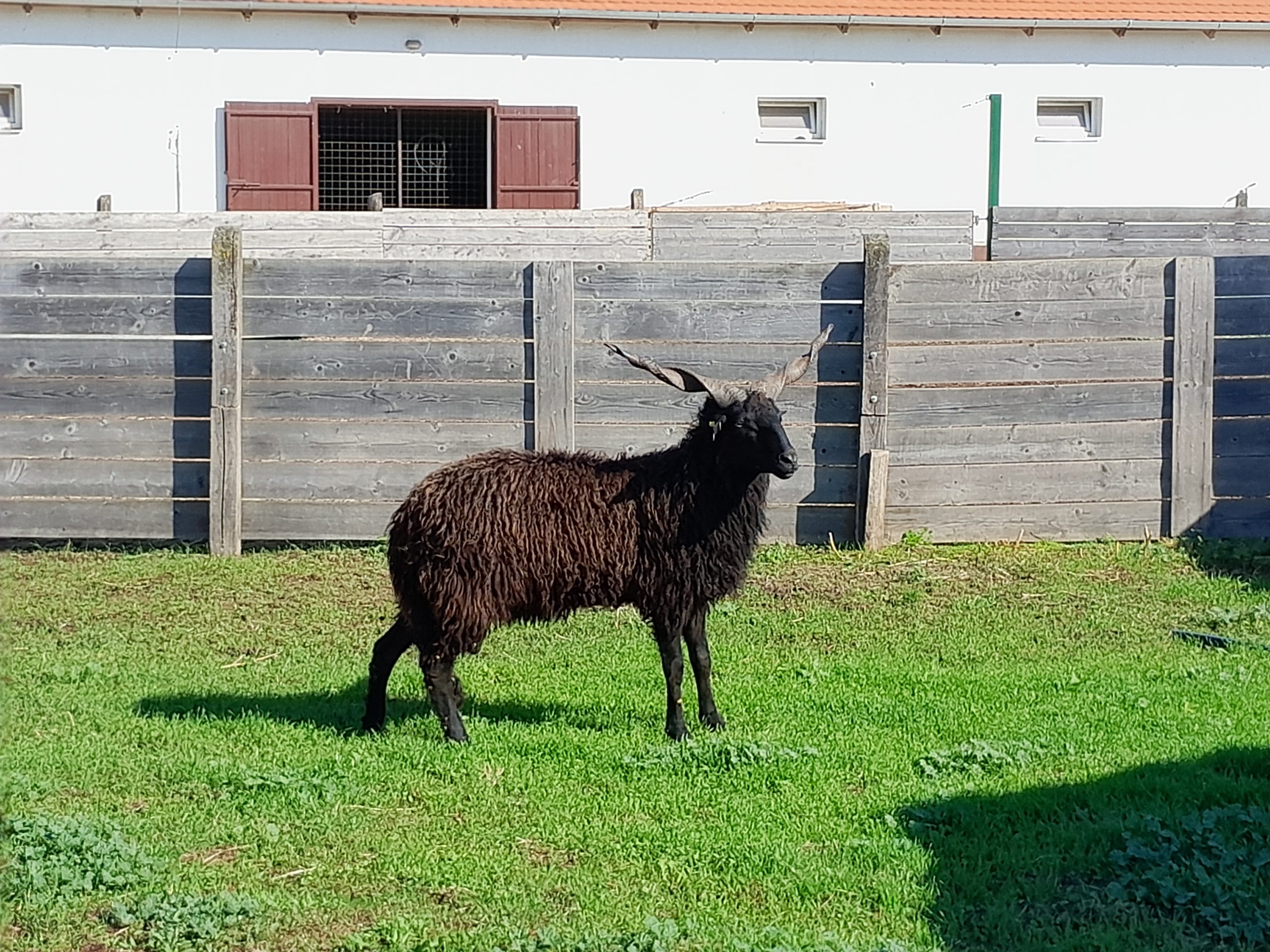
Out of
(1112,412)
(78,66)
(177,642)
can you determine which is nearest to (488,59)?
(78,66)

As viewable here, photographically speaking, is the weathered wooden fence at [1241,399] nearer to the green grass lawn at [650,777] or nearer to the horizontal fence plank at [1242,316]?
the horizontal fence plank at [1242,316]

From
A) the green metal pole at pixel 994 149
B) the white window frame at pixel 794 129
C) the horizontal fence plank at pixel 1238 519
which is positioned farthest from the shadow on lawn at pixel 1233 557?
the white window frame at pixel 794 129

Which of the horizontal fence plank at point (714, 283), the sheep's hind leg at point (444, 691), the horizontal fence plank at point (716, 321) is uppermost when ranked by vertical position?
the horizontal fence plank at point (714, 283)

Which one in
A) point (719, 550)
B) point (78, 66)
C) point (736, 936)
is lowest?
point (736, 936)

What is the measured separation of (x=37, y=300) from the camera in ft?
36.4

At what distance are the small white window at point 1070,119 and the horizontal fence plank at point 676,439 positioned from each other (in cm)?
1158

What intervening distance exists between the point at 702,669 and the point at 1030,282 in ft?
16.9

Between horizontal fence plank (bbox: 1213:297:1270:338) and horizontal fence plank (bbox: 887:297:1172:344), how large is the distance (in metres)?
0.35

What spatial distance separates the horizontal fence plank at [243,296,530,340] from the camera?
1108 cm

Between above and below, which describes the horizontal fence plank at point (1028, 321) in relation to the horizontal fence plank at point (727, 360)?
above

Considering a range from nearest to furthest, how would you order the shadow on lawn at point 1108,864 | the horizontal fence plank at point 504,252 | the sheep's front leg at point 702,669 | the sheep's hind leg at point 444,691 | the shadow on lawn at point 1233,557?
1. the shadow on lawn at point 1108,864
2. the sheep's hind leg at point 444,691
3. the sheep's front leg at point 702,669
4. the shadow on lawn at point 1233,557
5. the horizontal fence plank at point 504,252

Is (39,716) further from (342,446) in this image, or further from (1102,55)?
(1102,55)

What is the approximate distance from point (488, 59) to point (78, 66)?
16.8ft

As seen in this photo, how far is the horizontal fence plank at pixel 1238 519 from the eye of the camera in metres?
11.2
